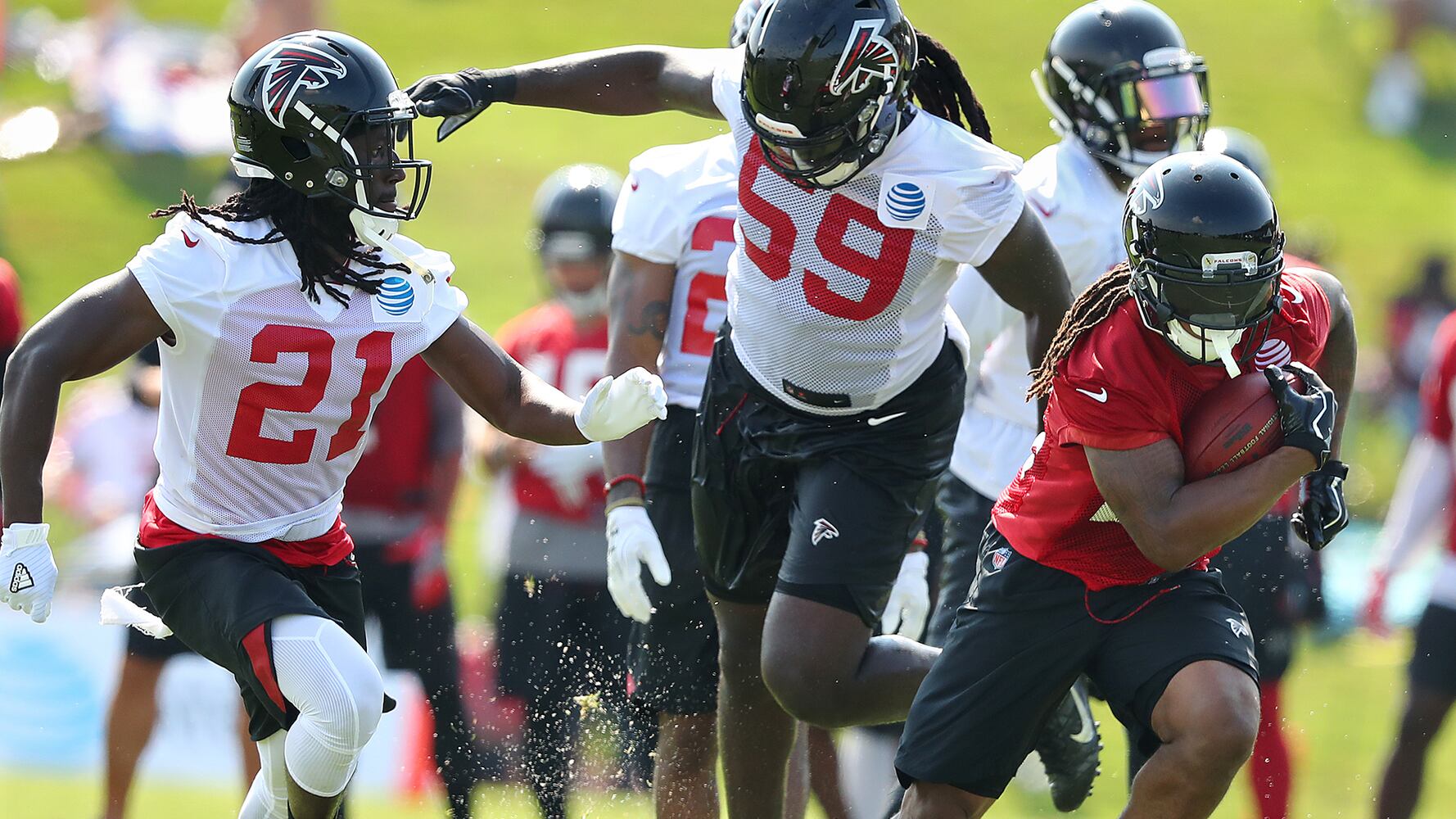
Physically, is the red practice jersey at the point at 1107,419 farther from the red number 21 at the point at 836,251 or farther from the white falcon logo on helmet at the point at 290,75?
the white falcon logo on helmet at the point at 290,75

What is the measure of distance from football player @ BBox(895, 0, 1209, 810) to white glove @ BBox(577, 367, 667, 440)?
132 cm

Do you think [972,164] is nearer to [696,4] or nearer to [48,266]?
[48,266]

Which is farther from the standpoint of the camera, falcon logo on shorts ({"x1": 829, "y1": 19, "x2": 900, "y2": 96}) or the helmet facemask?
falcon logo on shorts ({"x1": 829, "y1": 19, "x2": 900, "y2": 96})

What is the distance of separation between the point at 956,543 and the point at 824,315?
1152 mm

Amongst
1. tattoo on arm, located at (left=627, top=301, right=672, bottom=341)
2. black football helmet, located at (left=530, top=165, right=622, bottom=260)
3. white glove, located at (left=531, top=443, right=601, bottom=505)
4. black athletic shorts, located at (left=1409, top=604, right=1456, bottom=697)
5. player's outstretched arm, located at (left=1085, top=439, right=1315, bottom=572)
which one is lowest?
white glove, located at (left=531, top=443, right=601, bottom=505)

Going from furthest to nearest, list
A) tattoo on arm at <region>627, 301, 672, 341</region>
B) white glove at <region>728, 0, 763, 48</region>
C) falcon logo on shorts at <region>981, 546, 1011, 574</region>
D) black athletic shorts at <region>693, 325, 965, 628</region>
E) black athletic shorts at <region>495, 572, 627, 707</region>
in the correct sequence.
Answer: black athletic shorts at <region>495, 572, 627, 707</region> → tattoo on arm at <region>627, 301, 672, 341</region> → white glove at <region>728, 0, 763, 48</region> → black athletic shorts at <region>693, 325, 965, 628</region> → falcon logo on shorts at <region>981, 546, 1011, 574</region>

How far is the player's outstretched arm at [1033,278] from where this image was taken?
3986mm

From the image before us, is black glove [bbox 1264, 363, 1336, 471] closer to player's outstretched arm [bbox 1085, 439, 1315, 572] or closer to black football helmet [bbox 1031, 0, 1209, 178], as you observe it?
player's outstretched arm [bbox 1085, 439, 1315, 572]

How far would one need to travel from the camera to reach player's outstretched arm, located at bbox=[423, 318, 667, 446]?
386 centimetres

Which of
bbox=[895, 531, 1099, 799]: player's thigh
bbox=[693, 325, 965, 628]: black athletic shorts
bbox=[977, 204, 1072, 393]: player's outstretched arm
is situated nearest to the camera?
bbox=[895, 531, 1099, 799]: player's thigh

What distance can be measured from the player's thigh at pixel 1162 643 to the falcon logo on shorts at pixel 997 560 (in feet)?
0.68

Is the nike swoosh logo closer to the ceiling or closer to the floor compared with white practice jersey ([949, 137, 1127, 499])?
closer to the floor

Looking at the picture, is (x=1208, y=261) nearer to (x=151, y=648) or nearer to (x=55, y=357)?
(x=55, y=357)

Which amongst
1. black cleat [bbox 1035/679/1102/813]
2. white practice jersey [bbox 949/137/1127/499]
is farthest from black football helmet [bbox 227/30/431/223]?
black cleat [bbox 1035/679/1102/813]
